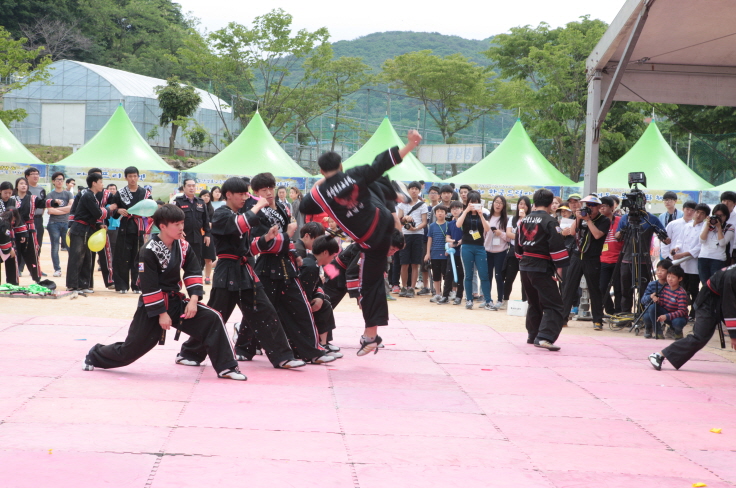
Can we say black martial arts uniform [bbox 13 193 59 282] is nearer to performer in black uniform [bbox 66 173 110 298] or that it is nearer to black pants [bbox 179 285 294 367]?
performer in black uniform [bbox 66 173 110 298]

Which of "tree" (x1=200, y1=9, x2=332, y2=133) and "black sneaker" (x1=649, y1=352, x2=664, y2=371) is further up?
"tree" (x1=200, y1=9, x2=332, y2=133)

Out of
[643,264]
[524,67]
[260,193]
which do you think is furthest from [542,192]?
[524,67]

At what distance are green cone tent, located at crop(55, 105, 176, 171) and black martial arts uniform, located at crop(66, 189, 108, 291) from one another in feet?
35.6

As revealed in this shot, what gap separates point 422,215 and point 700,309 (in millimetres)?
6631

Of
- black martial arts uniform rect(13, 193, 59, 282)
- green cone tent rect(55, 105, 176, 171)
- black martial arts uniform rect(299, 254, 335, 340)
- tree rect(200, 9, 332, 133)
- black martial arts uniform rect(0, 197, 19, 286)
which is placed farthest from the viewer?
tree rect(200, 9, 332, 133)

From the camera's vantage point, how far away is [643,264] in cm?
981

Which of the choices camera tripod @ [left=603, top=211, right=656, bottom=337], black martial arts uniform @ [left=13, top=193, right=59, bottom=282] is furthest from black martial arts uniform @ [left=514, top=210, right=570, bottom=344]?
black martial arts uniform @ [left=13, top=193, right=59, bottom=282]

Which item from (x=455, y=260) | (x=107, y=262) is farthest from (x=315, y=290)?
(x=107, y=262)

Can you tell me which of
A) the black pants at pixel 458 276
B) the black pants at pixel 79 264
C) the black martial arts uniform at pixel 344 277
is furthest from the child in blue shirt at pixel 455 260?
the black pants at pixel 79 264

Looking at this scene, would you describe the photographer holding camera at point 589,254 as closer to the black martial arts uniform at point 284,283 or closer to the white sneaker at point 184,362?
the black martial arts uniform at point 284,283

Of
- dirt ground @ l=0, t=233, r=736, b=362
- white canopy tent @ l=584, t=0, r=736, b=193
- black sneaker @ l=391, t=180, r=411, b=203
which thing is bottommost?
dirt ground @ l=0, t=233, r=736, b=362

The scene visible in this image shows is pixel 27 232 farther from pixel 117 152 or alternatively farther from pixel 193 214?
pixel 117 152

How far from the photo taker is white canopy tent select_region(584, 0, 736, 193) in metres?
9.35

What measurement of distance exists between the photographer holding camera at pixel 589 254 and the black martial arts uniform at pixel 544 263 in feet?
6.36
